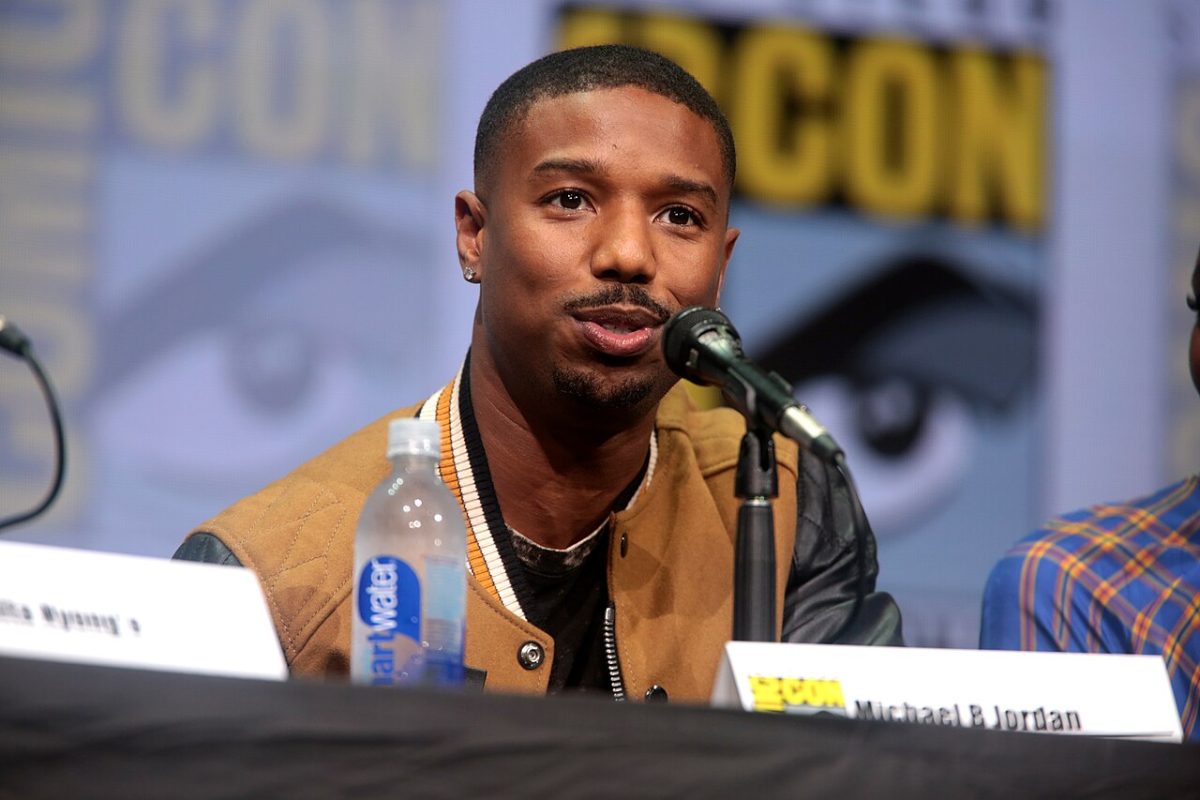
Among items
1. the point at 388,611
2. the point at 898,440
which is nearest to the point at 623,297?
the point at 388,611

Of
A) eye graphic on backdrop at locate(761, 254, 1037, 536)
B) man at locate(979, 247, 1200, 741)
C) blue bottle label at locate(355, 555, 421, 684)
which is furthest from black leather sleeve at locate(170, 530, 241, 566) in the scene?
eye graphic on backdrop at locate(761, 254, 1037, 536)

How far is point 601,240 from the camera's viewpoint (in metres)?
2.21

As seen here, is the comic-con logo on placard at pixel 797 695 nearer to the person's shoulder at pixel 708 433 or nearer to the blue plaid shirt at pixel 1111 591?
the person's shoulder at pixel 708 433

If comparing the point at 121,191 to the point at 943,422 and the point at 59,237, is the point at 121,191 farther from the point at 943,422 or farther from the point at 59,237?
the point at 943,422

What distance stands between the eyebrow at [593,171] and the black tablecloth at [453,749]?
3.37ft

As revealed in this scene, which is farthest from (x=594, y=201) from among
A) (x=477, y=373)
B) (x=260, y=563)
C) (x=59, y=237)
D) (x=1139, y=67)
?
(x=1139, y=67)

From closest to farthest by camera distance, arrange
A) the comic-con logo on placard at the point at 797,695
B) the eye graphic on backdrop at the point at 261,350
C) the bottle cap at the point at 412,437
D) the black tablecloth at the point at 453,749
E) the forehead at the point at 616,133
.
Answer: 1. the black tablecloth at the point at 453,749
2. the comic-con logo on placard at the point at 797,695
3. the bottle cap at the point at 412,437
4. the forehead at the point at 616,133
5. the eye graphic on backdrop at the point at 261,350

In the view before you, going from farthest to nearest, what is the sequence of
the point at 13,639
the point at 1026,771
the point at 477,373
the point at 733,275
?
the point at 733,275 < the point at 477,373 < the point at 1026,771 < the point at 13,639

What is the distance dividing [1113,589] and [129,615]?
161 cm

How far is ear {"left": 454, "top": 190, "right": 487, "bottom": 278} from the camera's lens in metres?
2.42

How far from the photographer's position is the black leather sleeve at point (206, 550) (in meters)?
2.18

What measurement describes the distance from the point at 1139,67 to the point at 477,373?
2418 mm

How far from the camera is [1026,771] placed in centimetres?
143

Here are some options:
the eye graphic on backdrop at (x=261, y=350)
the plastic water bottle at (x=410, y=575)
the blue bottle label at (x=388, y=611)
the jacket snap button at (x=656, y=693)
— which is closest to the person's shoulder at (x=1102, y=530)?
the jacket snap button at (x=656, y=693)
